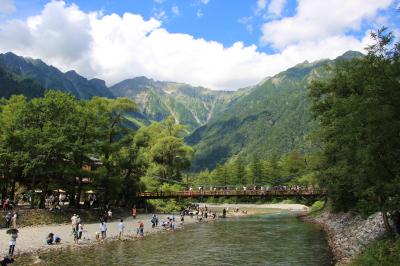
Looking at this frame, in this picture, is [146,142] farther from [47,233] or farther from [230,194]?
[47,233]

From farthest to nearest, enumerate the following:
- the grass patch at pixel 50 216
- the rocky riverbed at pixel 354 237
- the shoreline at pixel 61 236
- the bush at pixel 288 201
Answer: the bush at pixel 288 201
the grass patch at pixel 50 216
the shoreline at pixel 61 236
the rocky riverbed at pixel 354 237

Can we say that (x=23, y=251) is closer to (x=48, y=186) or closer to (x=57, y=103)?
(x=48, y=186)

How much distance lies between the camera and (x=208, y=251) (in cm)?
3928

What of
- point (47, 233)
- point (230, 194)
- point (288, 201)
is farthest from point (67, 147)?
point (288, 201)

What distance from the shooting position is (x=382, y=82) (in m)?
21.0

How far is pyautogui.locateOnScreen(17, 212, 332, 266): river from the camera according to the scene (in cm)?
3272

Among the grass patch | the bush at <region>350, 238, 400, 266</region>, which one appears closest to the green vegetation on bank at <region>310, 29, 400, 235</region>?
the bush at <region>350, 238, 400, 266</region>

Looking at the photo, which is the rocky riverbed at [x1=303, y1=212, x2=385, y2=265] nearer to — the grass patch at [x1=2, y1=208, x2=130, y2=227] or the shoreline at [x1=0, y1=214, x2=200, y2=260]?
the shoreline at [x1=0, y1=214, x2=200, y2=260]

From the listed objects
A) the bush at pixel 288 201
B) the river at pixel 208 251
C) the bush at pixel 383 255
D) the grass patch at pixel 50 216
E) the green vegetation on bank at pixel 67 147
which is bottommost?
the river at pixel 208 251

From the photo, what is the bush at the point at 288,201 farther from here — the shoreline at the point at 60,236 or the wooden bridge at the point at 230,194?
the shoreline at the point at 60,236

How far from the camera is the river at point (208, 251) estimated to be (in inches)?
1288

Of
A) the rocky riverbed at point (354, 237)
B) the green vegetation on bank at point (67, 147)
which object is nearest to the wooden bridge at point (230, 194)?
the green vegetation on bank at point (67, 147)

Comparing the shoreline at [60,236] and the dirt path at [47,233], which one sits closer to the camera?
the shoreline at [60,236]

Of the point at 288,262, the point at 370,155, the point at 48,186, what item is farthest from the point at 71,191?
the point at 370,155
